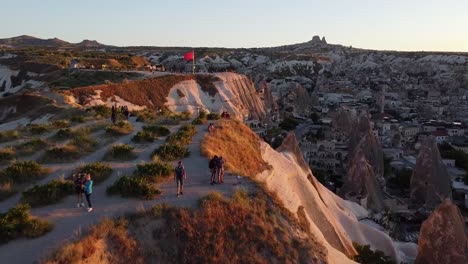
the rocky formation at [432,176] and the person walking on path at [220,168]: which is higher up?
the person walking on path at [220,168]

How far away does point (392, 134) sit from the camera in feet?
232

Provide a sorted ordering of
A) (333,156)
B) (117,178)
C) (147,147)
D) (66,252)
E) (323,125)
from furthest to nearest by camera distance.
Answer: (323,125) → (333,156) → (147,147) → (117,178) → (66,252)

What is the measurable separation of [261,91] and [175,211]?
80.3 meters

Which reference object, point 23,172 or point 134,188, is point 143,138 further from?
point 134,188

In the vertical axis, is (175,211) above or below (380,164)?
above

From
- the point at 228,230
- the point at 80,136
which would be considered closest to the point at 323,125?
the point at 80,136

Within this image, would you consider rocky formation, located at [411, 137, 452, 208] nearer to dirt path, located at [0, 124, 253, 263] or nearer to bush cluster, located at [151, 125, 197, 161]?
bush cluster, located at [151, 125, 197, 161]

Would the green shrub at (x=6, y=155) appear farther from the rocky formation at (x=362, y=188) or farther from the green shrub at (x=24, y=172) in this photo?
the rocky formation at (x=362, y=188)

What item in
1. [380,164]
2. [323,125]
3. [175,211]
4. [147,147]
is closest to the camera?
[175,211]

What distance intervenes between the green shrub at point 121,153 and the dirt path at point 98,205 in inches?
13.3

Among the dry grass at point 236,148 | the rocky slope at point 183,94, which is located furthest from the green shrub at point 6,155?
the rocky slope at point 183,94

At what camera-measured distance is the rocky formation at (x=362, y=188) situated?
117 ft

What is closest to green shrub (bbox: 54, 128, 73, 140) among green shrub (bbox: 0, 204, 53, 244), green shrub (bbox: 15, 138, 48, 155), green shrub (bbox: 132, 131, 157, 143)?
green shrub (bbox: 15, 138, 48, 155)

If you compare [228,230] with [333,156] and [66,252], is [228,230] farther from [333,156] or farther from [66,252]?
[333,156]
